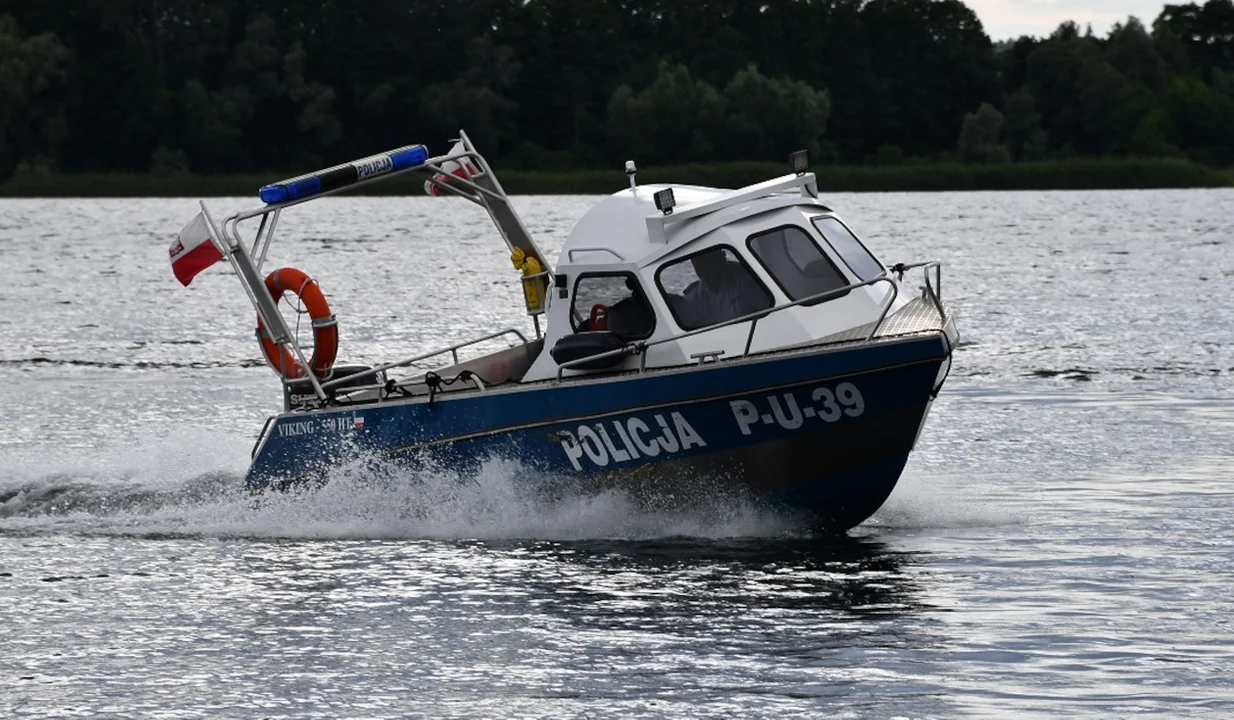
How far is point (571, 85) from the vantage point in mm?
126062

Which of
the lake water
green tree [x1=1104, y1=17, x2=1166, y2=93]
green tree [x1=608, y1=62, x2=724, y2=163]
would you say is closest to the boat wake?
the lake water

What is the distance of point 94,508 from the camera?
18.0m

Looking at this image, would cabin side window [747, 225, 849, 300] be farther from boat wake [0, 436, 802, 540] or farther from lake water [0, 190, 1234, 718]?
lake water [0, 190, 1234, 718]

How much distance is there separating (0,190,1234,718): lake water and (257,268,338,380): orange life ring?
111cm

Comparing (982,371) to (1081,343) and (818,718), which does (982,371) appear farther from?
(818,718)

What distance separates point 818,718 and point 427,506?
19.1ft

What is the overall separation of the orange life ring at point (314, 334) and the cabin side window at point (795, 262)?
12.8 feet

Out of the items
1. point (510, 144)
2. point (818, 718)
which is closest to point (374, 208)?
point (510, 144)

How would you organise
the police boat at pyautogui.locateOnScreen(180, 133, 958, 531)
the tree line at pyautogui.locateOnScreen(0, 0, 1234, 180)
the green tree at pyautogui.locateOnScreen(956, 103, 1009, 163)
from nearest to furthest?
the police boat at pyautogui.locateOnScreen(180, 133, 958, 531)
the green tree at pyautogui.locateOnScreen(956, 103, 1009, 163)
the tree line at pyautogui.locateOnScreen(0, 0, 1234, 180)

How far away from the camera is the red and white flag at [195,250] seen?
16.8 m

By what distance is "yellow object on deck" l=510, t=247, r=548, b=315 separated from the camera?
17266 millimetres

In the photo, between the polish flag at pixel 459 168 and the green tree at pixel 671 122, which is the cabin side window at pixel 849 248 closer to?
the polish flag at pixel 459 168

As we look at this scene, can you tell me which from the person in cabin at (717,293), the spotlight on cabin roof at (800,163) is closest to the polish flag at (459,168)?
the spotlight on cabin roof at (800,163)

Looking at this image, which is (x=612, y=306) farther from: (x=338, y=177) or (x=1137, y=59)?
(x=1137, y=59)
